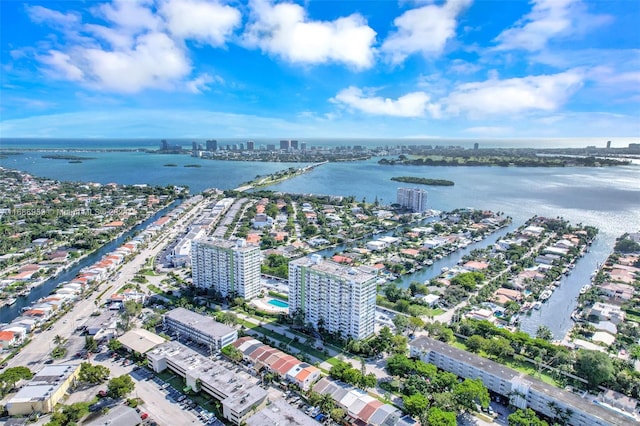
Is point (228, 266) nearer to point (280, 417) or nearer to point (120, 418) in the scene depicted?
point (120, 418)

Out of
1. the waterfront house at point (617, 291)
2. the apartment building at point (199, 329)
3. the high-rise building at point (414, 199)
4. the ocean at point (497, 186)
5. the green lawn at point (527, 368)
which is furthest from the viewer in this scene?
the high-rise building at point (414, 199)

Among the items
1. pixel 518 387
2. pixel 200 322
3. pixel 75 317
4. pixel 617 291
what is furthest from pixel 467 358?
pixel 75 317

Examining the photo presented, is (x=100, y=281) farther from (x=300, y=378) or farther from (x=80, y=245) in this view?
(x=300, y=378)

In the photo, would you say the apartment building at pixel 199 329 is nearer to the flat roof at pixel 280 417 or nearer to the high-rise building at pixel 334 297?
the high-rise building at pixel 334 297

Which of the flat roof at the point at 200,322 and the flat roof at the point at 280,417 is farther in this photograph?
the flat roof at the point at 200,322

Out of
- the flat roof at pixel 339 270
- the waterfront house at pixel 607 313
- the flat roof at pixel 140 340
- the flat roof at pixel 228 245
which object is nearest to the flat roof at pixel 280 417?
the flat roof at pixel 339 270

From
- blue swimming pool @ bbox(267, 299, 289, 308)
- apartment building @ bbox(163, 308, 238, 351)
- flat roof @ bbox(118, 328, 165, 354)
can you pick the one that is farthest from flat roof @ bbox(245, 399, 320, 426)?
blue swimming pool @ bbox(267, 299, 289, 308)
